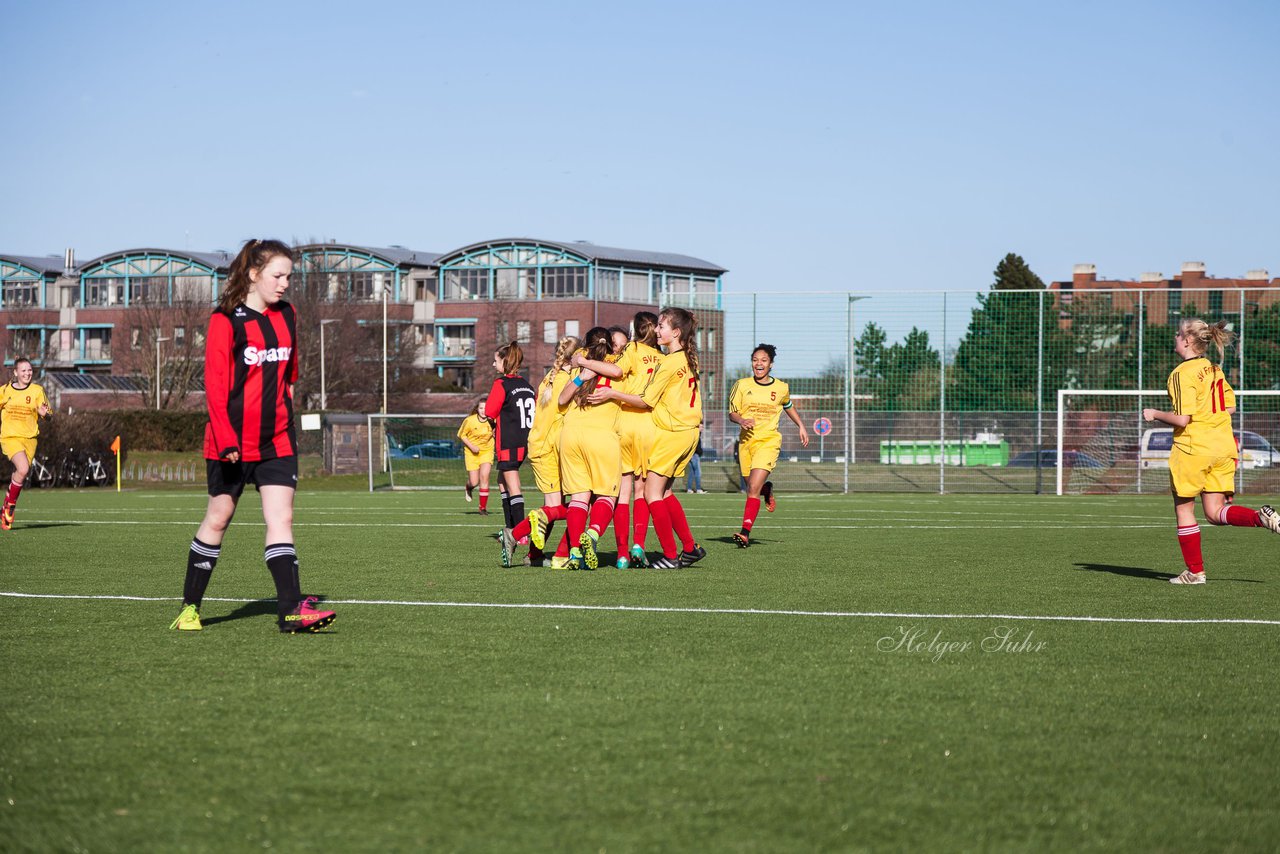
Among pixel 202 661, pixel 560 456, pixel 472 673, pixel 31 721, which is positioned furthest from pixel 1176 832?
pixel 560 456

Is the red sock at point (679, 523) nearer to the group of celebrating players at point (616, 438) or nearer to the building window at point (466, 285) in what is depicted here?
the group of celebrating players at point (616, 438)

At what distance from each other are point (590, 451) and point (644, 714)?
223 inches

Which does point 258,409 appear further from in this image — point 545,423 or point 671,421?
point 545,423

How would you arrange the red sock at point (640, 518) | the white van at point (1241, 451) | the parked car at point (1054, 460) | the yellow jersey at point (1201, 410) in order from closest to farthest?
the yellow jersey at point (1201, 410) → the red sock at point (640, 518) → the white van at point (1241, 451) → the parked car at point (1054, 460)

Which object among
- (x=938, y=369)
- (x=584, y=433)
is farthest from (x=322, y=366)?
(x=584, y=433)

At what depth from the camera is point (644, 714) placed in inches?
194

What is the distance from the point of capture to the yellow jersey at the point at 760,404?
14.7 meters

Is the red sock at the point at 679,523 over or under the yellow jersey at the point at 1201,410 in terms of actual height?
under

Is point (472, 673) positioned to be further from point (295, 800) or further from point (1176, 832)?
point (1176, 832)

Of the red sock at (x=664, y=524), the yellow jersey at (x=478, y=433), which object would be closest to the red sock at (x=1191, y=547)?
the red sock at (x=664, y=524)

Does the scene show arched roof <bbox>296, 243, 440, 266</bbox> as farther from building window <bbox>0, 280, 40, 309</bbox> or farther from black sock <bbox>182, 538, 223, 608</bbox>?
black sock <bbox>182, 538, 223, 608</bbox>

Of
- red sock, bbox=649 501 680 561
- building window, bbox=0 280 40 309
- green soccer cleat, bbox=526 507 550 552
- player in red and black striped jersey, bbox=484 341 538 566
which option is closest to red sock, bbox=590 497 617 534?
green soccer cleat, bbox=526 507 550 552

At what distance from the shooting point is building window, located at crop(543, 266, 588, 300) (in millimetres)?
90438

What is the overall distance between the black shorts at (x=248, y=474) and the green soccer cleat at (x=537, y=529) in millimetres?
3758
